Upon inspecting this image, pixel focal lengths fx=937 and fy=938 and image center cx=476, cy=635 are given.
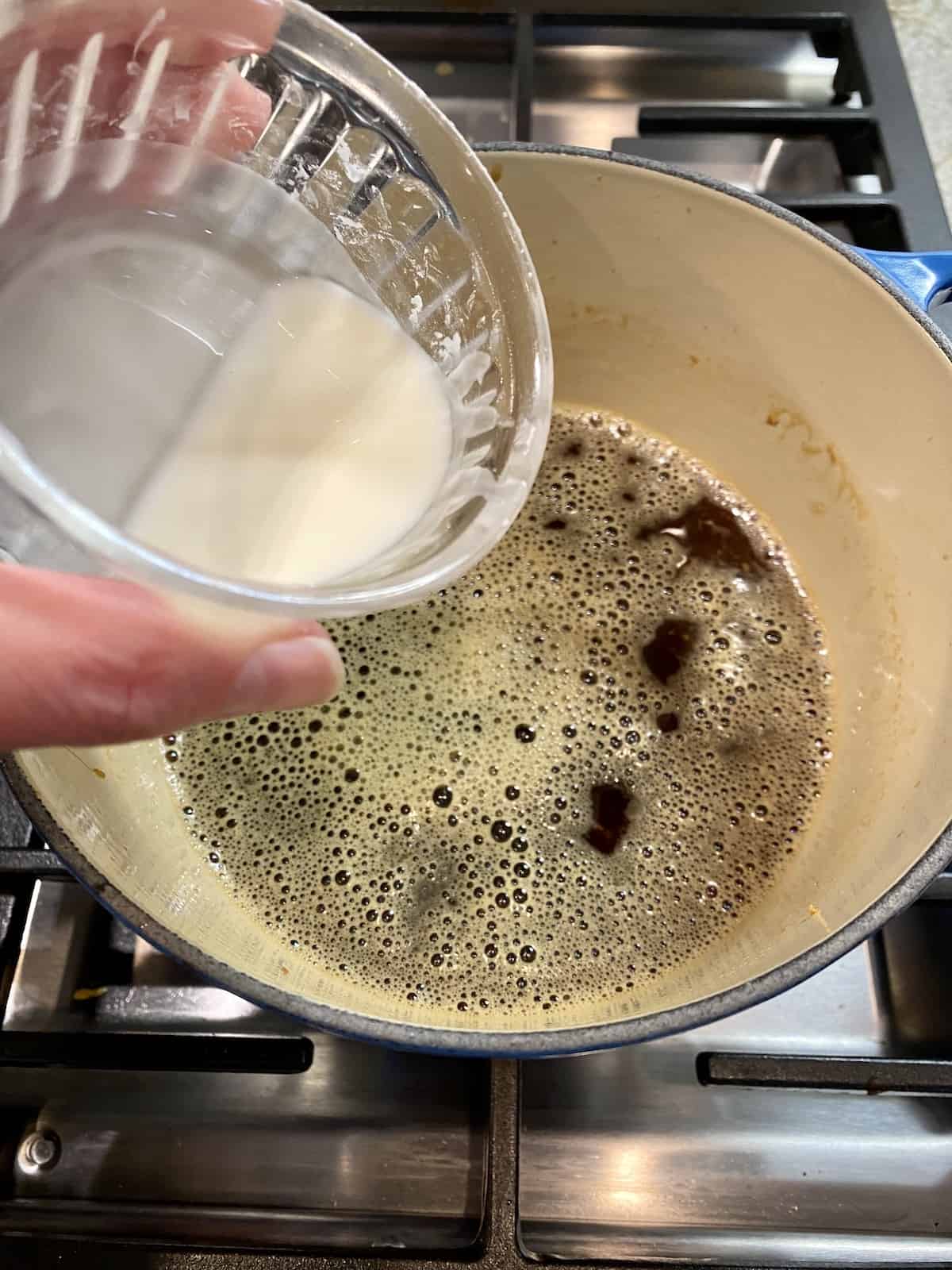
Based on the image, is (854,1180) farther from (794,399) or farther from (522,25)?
(522,25)

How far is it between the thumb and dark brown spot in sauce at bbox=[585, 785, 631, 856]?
0.94ft

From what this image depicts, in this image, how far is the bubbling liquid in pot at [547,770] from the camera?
1.84 ft

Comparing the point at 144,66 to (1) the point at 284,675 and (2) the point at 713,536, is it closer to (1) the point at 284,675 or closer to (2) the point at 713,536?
(1) the point at 284,675

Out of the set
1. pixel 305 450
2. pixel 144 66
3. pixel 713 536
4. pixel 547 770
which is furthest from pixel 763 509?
pixel 144 66

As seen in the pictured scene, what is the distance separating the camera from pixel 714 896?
588 millimetres

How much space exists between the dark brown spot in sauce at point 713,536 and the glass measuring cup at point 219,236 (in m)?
0.26

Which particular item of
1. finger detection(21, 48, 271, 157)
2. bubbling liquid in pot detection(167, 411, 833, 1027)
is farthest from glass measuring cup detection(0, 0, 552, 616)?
bubbling liquid in pot detection(167, 411, 833, 1027)

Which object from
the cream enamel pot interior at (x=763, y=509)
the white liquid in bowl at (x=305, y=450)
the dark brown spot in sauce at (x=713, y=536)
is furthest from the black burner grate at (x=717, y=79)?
the white liquid in bowl at (x=305, y=450)

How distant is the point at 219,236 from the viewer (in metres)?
0.55

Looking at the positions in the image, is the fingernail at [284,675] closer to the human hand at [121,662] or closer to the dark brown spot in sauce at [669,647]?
the human hand at [121,662]

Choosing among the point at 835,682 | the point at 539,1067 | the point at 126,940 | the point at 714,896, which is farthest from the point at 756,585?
the point at 126,940

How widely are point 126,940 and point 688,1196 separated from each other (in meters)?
0.38

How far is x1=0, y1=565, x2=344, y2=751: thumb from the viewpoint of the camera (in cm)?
35

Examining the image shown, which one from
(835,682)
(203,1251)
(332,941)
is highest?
(835,682)
